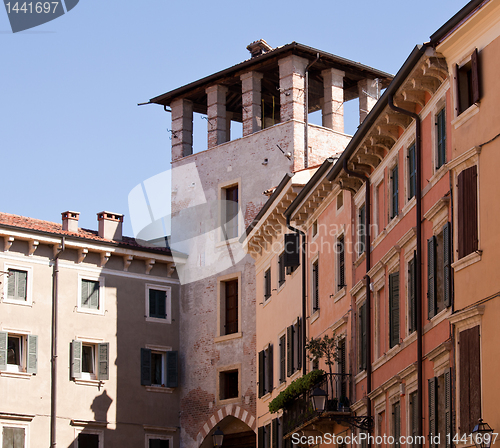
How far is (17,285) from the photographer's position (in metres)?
38.2

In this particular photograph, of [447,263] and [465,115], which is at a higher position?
[465,115]

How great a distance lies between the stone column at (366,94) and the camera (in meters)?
42.6

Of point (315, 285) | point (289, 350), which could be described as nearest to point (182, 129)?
point (289, 350)

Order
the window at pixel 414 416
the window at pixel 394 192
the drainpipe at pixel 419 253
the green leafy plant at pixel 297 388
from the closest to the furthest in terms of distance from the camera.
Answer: the drainpipe at pixel 419 253, the window at pixel 414 416, the window at pixel 394 192, the green leafy plant at pixel 297 388

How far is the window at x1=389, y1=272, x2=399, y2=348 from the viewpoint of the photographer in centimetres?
2036

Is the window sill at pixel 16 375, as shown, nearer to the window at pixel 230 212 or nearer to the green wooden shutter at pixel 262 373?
the green wooden shutter at pixel 262 373

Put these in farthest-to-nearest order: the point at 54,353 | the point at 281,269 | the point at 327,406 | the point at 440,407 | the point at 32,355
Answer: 1. the point at 54,353
2. the point at 32,355
3. the point at 281,269
4. the point at 327,406
5. the point at 440,407

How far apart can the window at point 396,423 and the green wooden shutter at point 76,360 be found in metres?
20.8

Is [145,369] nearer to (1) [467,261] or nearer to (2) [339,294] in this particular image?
(2) [339,294]

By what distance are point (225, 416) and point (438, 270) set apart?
24386 mm

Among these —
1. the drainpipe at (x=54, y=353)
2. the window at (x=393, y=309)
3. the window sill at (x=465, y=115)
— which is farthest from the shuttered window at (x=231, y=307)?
the window sill at (x=465, y=115)

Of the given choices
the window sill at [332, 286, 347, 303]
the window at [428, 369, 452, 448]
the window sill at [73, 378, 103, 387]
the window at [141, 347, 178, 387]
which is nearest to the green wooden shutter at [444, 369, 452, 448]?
the window at [428, 369, 452, 448]

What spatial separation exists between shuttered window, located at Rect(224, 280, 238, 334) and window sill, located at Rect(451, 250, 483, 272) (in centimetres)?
2587

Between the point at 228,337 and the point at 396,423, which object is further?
the point at 228,337
